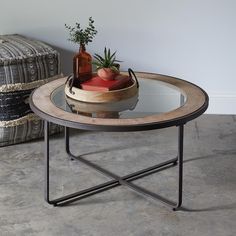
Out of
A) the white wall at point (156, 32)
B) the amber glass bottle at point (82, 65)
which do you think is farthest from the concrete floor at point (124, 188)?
the amber glass bottle at point (82, 65)

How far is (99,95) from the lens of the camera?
2086 millimetres

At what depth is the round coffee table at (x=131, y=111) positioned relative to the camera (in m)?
1.90

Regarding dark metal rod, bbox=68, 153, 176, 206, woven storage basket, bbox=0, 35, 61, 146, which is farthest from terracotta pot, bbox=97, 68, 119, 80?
woven storage basket, bbox=0, 35, 61, 146

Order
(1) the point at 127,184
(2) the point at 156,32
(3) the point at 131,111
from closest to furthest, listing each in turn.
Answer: (3) the point at 131,111 → (1) the point at 127,184 → (2) the point at 156,32

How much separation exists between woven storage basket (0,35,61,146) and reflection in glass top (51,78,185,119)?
1.66 feet

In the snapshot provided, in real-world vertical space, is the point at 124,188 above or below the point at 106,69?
below

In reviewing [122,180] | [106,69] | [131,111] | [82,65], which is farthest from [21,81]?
[131,111]

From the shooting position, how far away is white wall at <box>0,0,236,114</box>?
323 centimetres

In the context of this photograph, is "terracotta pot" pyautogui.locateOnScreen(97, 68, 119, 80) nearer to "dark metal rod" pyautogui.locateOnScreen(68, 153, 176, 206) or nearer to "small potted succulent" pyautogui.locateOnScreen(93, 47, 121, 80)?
"small potted succulent" pyautogui.locateOnScreen(93, 47, 121, 80)

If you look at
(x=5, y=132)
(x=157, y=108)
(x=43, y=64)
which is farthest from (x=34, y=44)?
(x=157, y=108)

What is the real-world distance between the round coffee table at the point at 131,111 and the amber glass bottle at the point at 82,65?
0.38ft

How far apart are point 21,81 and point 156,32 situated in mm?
1050

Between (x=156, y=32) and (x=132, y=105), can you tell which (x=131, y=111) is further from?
(x=156, y=32)

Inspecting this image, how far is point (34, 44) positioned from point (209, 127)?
1.24 metres
